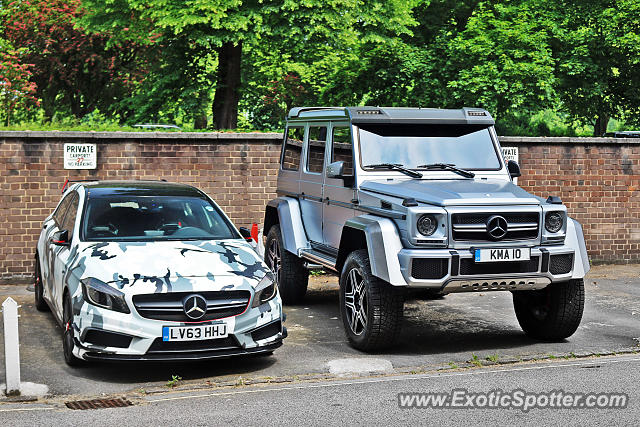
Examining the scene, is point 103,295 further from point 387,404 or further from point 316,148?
point 316,148

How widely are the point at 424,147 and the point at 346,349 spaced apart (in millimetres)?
2333

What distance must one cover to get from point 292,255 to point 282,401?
4.75 meters

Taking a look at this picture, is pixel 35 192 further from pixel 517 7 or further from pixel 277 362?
pixel 517 7

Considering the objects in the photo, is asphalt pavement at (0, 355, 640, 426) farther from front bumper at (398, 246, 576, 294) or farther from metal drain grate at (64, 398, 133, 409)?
front bumper at (398, 246, 576, 294)

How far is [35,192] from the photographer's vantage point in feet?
44.9

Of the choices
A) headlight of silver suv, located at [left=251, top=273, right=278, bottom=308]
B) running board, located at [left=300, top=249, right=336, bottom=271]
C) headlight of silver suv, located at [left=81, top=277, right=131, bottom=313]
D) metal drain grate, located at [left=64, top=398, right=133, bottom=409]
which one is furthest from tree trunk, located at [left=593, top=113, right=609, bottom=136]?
metal drain grate, located at [left=64, top=398, right=133, bottom=409]

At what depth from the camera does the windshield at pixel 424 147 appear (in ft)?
32.6

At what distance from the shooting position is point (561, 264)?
8.91 metres

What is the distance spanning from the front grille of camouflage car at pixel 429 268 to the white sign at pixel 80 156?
6.96 m

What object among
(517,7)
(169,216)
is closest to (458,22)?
(517,7)

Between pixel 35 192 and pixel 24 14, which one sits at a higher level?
pixel 24 14

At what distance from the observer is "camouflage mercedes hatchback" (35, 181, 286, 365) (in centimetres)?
780

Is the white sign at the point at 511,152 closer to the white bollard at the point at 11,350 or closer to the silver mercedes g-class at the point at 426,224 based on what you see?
the silver mercedes g-class at the point at 426,224

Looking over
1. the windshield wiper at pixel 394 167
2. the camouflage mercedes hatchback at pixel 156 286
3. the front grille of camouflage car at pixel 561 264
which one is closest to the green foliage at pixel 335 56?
the windshield wiper at pixel 394 167
